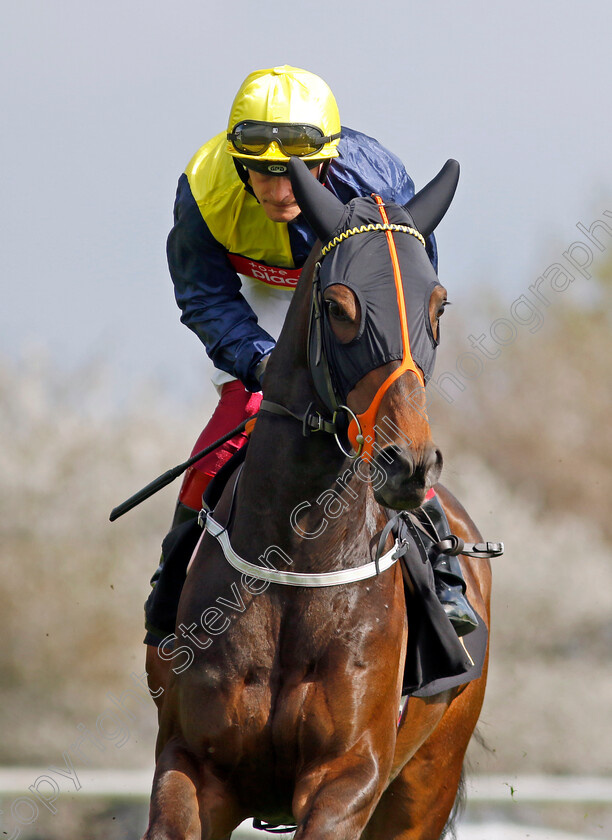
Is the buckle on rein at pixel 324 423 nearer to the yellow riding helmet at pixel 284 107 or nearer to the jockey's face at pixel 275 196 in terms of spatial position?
the jockey's face at pixel 275 196

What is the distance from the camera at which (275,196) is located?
13.5 feet

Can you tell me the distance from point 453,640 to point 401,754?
53cm

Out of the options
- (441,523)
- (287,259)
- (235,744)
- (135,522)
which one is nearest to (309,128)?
(287,259)

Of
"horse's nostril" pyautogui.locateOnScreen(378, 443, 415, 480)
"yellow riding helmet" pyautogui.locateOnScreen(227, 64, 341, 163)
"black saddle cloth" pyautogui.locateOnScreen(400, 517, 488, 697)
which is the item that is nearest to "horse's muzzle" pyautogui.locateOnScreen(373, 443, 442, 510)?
"horse's nostril" pyautogui.locateOnScreen(378, 443, 415, 480)

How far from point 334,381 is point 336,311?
22 centimetres

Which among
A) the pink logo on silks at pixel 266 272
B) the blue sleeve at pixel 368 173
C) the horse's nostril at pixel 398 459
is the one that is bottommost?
the horse's nostril at pixel 398 459

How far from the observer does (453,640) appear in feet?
13.4

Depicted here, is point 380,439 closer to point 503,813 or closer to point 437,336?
point 437,336

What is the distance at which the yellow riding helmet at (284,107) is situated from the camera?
4105 millimetres

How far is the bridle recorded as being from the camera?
127 inches

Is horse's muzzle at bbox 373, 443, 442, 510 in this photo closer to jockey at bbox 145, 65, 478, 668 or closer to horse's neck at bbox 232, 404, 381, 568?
horse's neck at bbox 232, 404, 381, 568

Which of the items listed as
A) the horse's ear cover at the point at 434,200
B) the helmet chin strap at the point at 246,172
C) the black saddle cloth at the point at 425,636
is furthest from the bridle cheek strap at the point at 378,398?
the helmet chin strap at the point at 246,172

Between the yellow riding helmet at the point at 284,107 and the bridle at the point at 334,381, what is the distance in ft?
1.93

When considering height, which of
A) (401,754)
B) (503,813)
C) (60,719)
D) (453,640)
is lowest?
(60,719)
